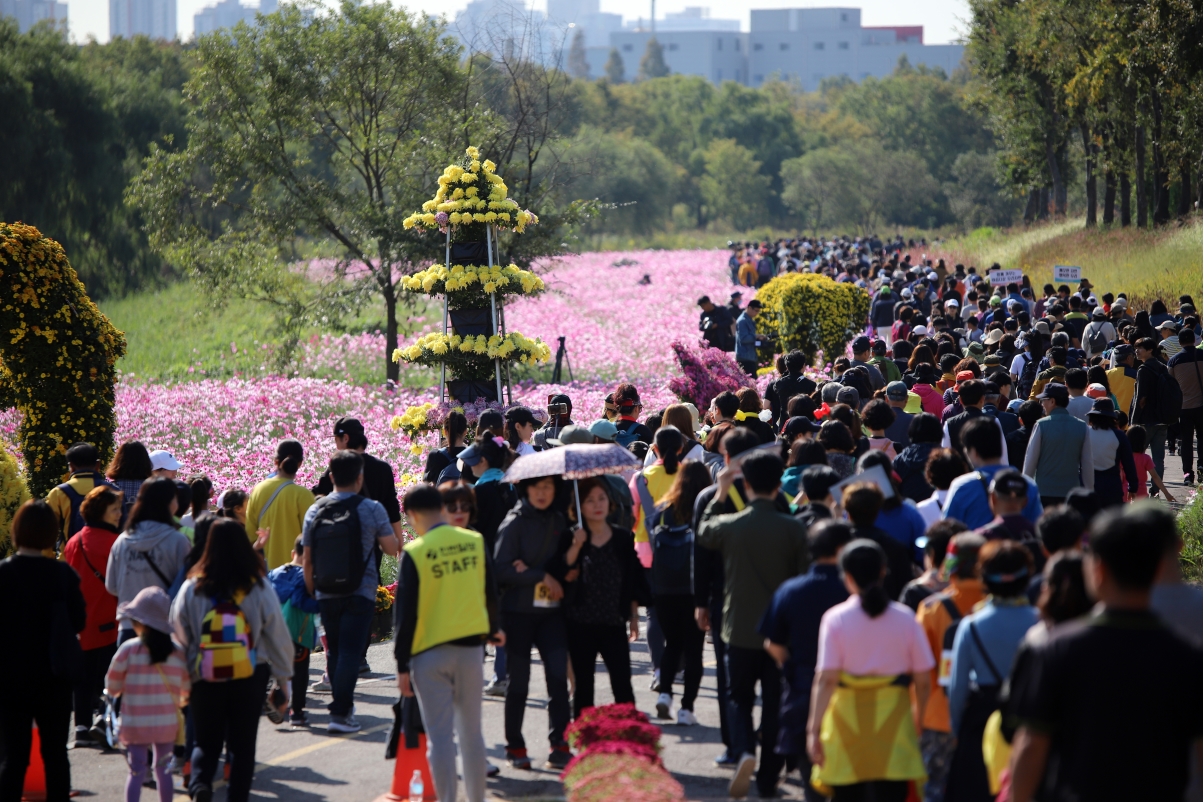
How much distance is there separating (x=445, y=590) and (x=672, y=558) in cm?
171

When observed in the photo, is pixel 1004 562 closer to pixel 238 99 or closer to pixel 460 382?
pixel 460 382

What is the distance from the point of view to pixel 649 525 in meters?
8.35

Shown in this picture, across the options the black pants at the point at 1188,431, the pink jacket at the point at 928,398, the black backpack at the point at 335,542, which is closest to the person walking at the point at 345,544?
the black backpack at the point at 335,542

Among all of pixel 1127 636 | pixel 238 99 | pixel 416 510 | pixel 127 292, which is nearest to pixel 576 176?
pixel 238 99

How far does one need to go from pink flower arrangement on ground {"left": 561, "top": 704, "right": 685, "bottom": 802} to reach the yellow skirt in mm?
777

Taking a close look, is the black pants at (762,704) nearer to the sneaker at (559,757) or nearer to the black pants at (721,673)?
the black pants at (721,673)

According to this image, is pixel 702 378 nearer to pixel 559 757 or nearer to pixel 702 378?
pixel 702 378

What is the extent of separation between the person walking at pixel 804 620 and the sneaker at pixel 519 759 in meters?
1.84

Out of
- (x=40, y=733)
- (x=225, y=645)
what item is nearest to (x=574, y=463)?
(x=225, y=645)

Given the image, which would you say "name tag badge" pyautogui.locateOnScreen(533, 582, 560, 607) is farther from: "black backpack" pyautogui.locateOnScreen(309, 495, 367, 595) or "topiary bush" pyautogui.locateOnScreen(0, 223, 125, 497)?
"topiary bush" pyautogui.locateOnScreen(0, 223, 125, 497)

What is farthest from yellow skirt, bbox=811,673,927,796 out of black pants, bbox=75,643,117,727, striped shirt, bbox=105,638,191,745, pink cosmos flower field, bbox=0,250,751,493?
pink cosmos flower field, bbox=0,250,751,493

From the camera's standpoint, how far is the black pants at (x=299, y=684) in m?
8.17

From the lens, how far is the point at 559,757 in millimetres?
7129

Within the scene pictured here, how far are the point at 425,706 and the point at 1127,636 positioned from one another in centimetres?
347
